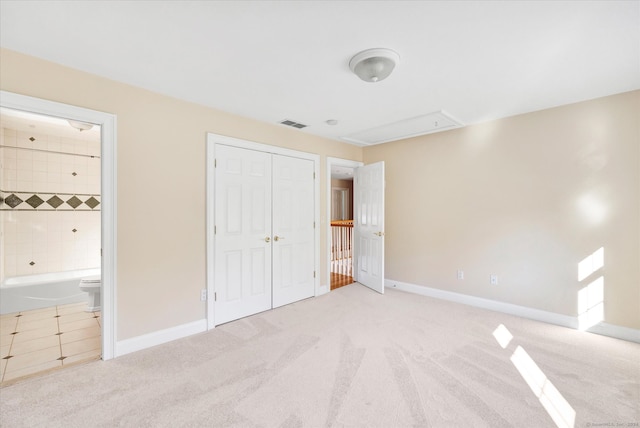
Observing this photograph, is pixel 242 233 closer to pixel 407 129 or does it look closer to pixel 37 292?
pixel 407 129

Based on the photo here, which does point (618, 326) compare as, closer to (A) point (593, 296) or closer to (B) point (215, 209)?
(A) point (593, 296)

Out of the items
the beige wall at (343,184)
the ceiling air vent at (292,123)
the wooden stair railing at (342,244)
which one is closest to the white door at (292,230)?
the ceiling air vent at (292,123)

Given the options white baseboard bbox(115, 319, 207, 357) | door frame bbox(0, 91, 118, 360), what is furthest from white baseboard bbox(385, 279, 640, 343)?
door frame bbox(0, 91, 118, 360)

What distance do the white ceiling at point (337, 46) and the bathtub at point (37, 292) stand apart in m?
3.12

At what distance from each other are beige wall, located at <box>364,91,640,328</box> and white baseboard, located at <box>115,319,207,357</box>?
3.05m

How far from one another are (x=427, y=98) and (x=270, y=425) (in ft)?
10.0

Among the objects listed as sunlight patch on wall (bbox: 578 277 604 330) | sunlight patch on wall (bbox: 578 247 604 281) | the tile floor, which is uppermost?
sunlight patch on wall (bbox: 578 247 604 281)

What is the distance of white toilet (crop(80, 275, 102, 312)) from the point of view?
3451 millimetres

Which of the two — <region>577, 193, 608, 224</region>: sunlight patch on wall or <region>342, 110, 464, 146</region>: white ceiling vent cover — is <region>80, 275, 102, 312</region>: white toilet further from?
<region>577, 193, 608, 224</region>: sunlight patch on wall

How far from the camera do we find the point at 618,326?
2.73m

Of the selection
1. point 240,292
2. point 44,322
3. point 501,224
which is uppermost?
point 501,224

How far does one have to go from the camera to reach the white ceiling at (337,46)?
62.2 inches

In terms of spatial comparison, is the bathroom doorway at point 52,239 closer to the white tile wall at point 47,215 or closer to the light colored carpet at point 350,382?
the white tile wall at point 47,215

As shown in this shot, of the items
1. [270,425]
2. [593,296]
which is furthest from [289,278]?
[593,296]
